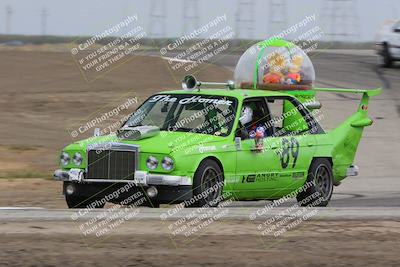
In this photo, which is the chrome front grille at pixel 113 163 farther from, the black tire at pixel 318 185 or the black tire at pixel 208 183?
the black tire at pixel 318 185

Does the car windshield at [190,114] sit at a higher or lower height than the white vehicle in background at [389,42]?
higher

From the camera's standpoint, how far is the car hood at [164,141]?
37.6 feet

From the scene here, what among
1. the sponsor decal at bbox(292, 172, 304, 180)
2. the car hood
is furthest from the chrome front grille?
the sponsor decal at bbox(292, 172, 304, 180)

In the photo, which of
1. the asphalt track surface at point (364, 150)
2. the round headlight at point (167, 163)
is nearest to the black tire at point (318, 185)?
the asphalt track surface at point (364, 150)

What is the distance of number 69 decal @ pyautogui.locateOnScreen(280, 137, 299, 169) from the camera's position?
12859 millimetres

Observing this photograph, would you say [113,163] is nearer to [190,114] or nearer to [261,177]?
[190,114]

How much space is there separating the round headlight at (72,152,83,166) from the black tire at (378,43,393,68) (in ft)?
74.5

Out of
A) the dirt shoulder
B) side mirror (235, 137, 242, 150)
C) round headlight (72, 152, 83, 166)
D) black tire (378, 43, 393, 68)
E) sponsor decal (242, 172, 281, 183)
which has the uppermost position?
side mirror (235, 137, 242, 150)

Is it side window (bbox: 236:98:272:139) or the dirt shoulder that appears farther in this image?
side window (bbox: 236:98:272:139)

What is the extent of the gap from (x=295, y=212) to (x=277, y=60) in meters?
5.05

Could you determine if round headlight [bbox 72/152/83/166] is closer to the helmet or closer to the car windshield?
the car windshield

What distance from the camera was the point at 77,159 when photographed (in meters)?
11.9

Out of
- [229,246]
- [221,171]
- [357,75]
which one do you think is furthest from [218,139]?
[357,75]

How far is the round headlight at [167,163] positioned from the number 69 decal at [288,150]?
2034 mm
